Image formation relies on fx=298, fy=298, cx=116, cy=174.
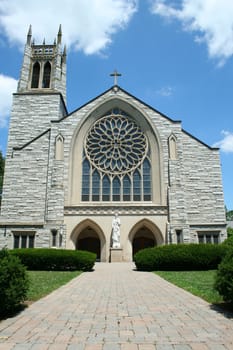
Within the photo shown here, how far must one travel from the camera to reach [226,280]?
582 cm

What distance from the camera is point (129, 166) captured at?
2391cm

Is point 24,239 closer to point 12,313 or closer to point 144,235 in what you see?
point 144,235

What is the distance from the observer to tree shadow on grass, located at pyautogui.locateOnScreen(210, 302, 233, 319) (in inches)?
215

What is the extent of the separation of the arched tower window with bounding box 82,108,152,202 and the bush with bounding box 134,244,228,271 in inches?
328

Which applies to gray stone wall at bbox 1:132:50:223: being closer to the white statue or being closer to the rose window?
the rose window

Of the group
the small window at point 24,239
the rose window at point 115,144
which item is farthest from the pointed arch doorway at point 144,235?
the small window at point 24,239

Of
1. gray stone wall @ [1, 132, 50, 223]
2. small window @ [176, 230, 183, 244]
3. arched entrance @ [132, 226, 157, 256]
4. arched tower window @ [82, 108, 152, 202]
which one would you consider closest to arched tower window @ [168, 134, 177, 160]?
arched tower window @ [82, 108, 152, 202]

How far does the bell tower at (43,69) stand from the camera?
28.2m

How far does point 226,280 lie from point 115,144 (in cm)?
1933

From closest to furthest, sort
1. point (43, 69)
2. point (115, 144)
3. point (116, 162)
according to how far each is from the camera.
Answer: point (116, 162), point (115, 144), point (43, 69)

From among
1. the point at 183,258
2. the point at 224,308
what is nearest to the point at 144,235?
the point at 183,258

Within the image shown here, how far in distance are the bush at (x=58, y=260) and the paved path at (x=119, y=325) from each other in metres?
7.72

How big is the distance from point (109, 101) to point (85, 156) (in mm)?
5187

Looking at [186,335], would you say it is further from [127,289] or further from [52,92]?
[52,92]
